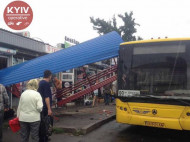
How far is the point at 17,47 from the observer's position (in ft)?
38.4

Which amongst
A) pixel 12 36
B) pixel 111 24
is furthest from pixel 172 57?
pixel 111 24

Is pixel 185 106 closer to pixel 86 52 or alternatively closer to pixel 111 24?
pixel 86 52

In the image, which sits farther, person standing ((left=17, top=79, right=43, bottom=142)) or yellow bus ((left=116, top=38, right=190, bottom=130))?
yellow bus ((left=116, top=38, right=190, bottom=130))

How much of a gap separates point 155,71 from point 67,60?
3.91 metres

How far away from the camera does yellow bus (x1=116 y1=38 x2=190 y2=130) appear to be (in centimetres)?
587

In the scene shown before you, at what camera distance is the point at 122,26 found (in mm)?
30156

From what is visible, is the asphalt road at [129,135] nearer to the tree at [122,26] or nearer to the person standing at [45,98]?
the person standing at [45,98]

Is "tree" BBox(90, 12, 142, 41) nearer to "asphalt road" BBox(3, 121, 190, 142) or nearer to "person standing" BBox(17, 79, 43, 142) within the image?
"asphalt road" BBox(3, 121, 190, 142)

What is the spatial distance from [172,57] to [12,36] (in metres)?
7.91

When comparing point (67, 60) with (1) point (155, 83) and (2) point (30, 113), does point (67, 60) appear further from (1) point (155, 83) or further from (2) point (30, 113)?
(2) point (30, 113)

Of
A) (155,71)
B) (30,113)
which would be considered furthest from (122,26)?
(30,113)

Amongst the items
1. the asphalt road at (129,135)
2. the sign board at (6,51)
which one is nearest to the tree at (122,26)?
the sign board at (6,51)

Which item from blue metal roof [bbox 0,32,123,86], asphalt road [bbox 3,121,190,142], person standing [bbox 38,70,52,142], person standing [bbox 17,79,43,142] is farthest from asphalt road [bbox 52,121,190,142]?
blue metal roof [bbox 0,32,123,86]

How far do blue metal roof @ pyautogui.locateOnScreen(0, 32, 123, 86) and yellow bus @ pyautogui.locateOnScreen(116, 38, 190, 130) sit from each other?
2.26m
